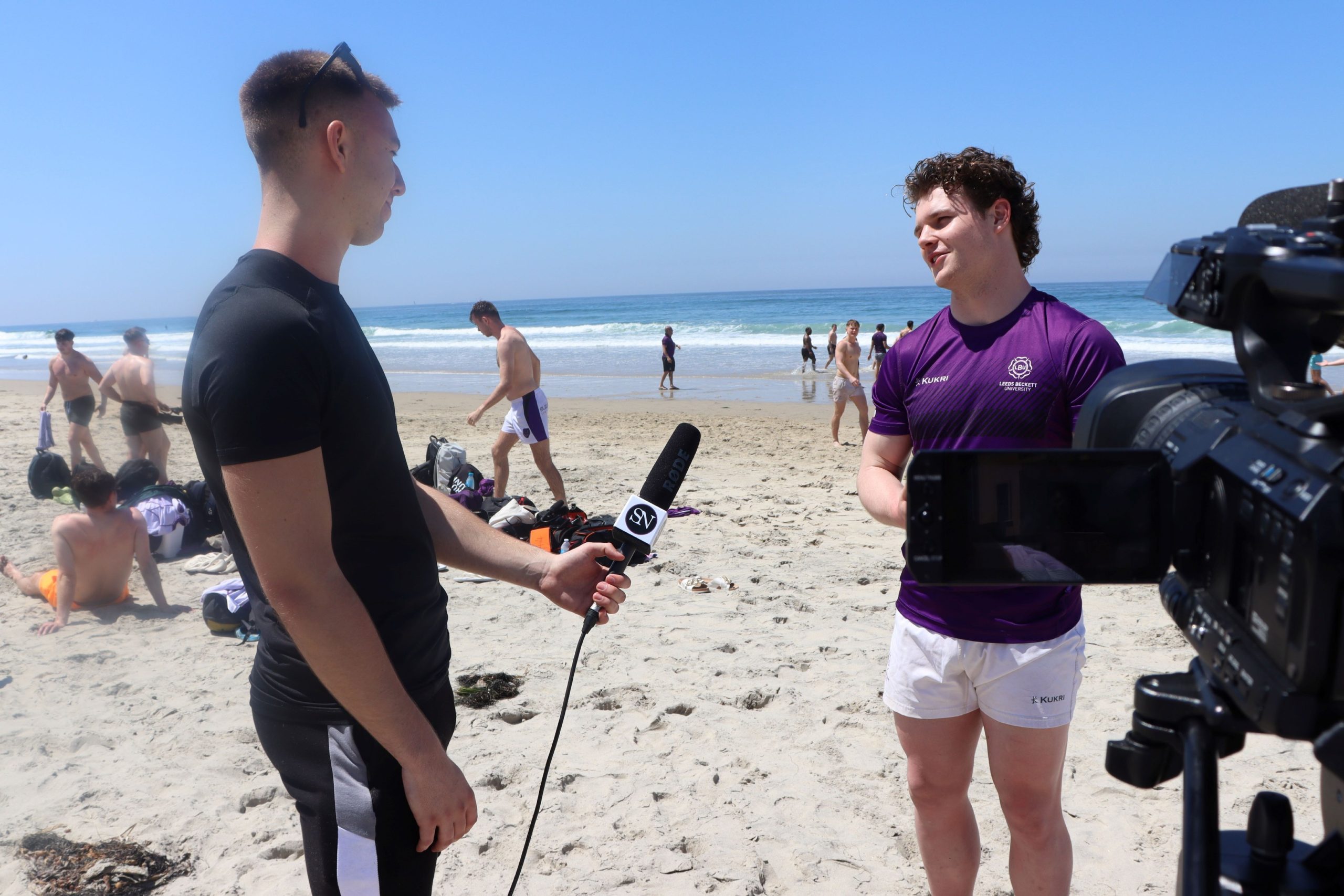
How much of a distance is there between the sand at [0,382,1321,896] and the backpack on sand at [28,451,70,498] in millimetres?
2529

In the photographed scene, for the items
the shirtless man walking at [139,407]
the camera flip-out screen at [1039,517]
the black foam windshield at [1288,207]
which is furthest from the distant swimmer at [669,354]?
the camera flip-out screen at [1039,517]

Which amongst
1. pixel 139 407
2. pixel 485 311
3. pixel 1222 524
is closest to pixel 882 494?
pixel 1222 524

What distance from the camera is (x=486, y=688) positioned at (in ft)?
12.5

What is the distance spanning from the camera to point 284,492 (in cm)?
126

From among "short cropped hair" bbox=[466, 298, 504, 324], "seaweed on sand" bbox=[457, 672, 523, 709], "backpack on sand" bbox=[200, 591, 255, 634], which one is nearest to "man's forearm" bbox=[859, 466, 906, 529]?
"seaweed on sand" bbox=[457, 672, 523, 709]

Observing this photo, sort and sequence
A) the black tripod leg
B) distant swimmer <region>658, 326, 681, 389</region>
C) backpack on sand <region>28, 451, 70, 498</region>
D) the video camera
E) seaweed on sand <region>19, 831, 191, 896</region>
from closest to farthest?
the video camera → the black tripod leg → seaweed on sand <region>19, 831, 191, 896</region> → backpack on sand <region>28, 451, 70, 498</region> → distant swimmer <region>658, 326, 681, 389</region>

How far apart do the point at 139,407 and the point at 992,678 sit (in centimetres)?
835

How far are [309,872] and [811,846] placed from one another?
164 centimetres

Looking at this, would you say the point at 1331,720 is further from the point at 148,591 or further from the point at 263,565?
the point at 148,591

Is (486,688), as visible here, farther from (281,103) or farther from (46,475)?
(46,475)

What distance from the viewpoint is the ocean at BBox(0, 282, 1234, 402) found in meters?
20.7

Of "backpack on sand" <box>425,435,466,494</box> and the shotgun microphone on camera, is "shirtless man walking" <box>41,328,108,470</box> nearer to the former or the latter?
"backpack on sand" <box>425,435,466,494</box>

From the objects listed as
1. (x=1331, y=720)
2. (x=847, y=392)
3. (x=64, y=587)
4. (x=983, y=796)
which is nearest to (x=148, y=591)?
(x=64, y=587)

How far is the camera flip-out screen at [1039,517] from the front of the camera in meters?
0.99
